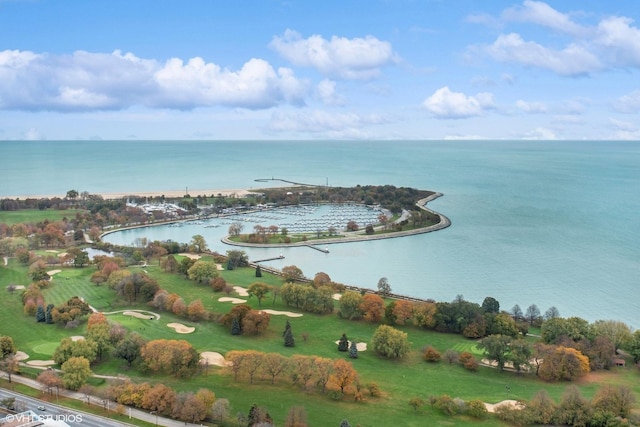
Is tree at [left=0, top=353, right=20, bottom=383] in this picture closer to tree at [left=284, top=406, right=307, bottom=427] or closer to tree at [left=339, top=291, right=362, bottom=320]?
tree at [left=284, top=406, right=307, bottom=427]

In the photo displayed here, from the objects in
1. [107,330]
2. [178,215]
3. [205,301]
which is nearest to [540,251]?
[205,301]

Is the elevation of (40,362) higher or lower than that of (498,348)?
lower

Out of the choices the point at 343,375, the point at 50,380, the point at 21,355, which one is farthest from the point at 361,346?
the point at 21,355

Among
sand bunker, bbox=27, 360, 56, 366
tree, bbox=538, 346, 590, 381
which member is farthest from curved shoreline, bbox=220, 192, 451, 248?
tree, bbox=538, 346, 590, 381

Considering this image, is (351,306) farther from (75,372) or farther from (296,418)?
(75,372)

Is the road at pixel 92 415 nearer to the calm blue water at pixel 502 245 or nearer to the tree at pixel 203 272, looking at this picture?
the tree at pixel 203 272

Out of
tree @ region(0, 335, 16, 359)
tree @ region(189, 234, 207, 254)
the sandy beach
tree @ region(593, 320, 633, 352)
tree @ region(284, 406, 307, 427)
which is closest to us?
tree @ region(284, 406, 307, 427)
